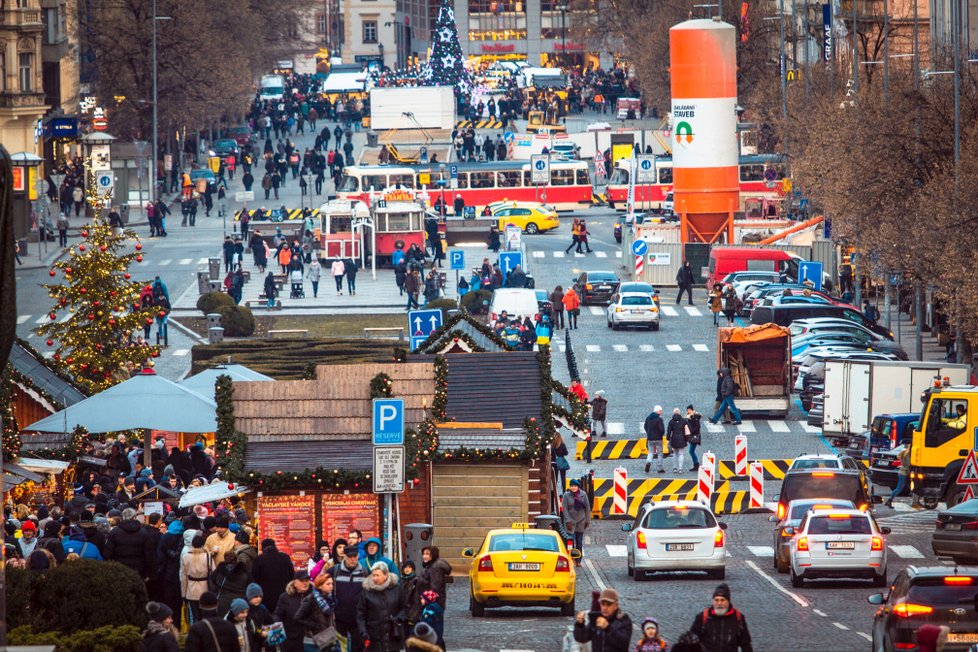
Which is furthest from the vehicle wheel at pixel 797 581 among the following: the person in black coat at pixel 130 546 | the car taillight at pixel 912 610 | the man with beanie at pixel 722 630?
the man with beanie at pixel 722 630

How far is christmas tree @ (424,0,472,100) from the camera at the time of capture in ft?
370

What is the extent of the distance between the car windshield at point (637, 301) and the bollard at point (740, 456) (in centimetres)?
2067

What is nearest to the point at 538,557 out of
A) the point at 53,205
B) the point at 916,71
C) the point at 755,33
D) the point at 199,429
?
the point at 199,429

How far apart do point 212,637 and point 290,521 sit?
10.5m

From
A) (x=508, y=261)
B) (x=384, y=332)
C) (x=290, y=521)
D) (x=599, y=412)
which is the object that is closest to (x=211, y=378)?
(x=290, y=521)

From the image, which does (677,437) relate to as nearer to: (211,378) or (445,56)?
(211,378)

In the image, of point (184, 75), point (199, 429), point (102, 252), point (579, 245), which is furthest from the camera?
point (184, 75)

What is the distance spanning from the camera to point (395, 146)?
337 feet

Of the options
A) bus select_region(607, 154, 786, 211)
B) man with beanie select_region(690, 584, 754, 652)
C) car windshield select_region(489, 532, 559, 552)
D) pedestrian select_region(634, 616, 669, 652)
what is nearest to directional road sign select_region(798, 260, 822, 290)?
bus select_region(607, 154, 786, 211)

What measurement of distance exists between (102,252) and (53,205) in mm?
47735

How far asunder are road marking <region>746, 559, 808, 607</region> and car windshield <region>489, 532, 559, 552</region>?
132 inches

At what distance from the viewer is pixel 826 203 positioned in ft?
219

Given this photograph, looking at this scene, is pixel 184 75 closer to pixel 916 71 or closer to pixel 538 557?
pixel 916 71

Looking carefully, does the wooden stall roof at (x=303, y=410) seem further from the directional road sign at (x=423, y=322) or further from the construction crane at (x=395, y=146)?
the construction crane at (x=395, y=146)
